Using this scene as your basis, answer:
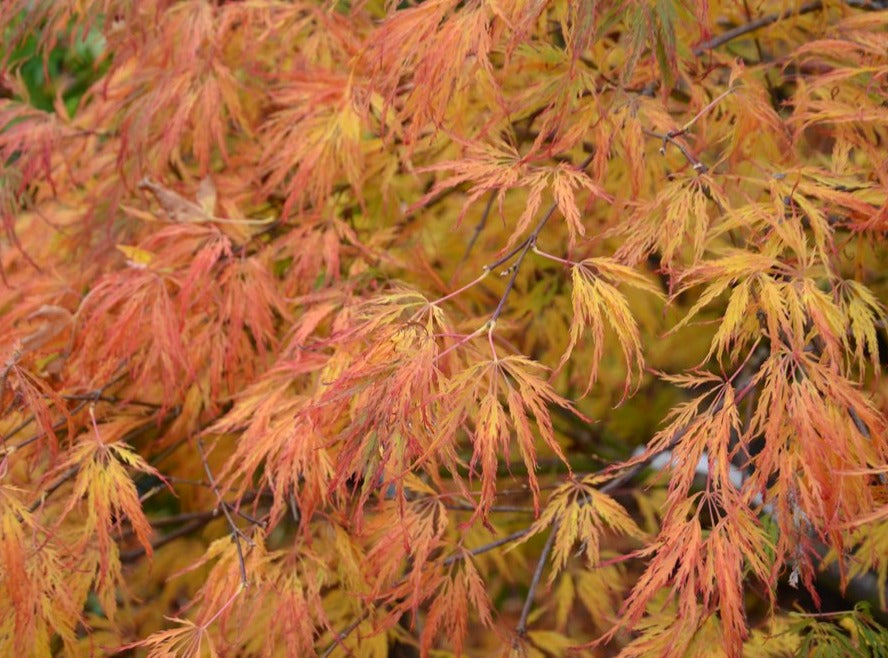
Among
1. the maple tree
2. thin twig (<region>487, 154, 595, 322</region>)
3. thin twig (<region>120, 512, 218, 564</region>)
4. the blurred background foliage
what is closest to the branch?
the maple tree

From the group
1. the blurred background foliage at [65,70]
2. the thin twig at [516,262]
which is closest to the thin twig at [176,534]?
the thin twig at [516,262]

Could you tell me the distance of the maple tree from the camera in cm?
110

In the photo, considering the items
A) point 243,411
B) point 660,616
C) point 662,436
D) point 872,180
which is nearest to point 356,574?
point 243,411

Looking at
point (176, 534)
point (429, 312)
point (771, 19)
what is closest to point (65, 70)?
point (176, 534)

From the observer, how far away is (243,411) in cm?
137

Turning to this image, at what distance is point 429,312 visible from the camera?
1169 millimetres

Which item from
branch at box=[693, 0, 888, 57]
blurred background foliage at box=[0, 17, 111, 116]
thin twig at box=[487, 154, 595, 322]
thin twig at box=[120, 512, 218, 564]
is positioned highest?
thin twig at box=[487, 154, 595, 322]

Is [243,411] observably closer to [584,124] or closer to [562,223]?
[584,124]

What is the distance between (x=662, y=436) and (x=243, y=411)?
0.58 metres

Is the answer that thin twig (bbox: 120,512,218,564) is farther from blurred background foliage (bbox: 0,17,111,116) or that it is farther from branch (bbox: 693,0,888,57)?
blurred background foliage (bbox: 0,17,111,116)

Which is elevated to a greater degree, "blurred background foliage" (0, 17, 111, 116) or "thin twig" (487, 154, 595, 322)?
"thin twig" (487, 154, 595, 322)

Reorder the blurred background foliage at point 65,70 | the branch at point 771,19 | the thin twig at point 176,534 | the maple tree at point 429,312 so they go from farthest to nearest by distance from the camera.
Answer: the blurred background foliage at point 65,70, the thin twig at point 176,534, the branch at point 771,19, the maple tree at point 429,312

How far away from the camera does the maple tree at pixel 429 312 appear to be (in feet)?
3.59

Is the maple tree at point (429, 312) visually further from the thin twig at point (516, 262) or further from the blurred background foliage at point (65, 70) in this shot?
the blurred background foliage at point (65, 70)
